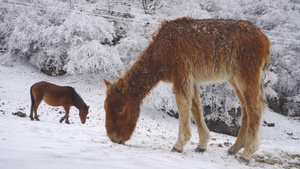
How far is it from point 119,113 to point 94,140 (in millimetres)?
600

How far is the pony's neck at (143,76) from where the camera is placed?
10.4 ft

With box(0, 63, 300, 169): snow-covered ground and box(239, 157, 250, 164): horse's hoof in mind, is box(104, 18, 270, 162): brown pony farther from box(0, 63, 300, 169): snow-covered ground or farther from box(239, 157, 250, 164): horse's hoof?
box(0, 63, 300, 169): snow-covered ground

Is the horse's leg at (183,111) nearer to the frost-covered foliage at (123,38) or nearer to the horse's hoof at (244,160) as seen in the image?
the horse's hoof at (244,160)

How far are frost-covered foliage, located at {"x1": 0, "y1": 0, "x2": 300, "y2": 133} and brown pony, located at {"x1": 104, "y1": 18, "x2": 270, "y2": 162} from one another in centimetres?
812

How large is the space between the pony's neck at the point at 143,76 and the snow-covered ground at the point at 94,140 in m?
0.95

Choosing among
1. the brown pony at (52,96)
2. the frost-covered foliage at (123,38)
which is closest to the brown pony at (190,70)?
the brown pony at (52,96)

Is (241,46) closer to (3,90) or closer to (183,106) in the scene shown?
(183,106)

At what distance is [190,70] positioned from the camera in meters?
3.18

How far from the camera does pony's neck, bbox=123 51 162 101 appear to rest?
3.17 meters

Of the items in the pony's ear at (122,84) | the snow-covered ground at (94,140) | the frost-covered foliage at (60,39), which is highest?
the frost-covered foliage at (60,39)

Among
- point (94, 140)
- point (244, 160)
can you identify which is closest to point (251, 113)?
point (244, 160)

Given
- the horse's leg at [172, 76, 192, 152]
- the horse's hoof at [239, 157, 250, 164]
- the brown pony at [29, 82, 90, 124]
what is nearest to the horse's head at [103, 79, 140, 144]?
the horse's leg at [172, 76, 192, 152]

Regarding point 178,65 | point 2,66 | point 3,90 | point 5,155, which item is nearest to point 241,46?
point 178,65

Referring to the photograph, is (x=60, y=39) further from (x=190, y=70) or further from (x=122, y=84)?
(x=190, y=70)
